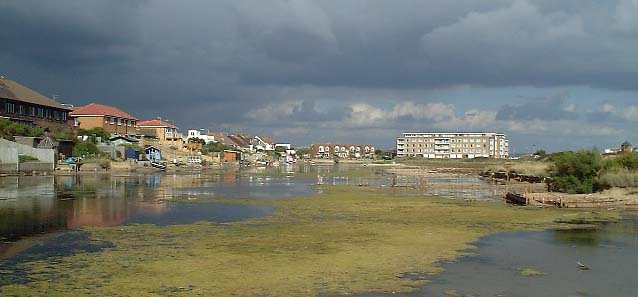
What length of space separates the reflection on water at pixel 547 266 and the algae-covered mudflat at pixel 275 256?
90 cm

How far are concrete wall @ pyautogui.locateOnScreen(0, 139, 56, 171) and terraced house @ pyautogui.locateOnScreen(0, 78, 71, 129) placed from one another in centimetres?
954

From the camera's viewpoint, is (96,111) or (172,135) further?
(172,135)

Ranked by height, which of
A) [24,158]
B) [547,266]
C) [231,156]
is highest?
[231,156]

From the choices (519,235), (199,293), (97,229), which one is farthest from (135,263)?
(519,235)

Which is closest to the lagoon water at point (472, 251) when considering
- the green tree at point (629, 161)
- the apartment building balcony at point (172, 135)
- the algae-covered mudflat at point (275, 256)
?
the algae-covered mudflat at point (275, 256)

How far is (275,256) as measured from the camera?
17.9 m

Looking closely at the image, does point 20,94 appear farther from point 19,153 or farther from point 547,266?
point 547,266

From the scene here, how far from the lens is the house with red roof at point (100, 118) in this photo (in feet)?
344

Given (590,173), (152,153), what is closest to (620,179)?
(590,173)

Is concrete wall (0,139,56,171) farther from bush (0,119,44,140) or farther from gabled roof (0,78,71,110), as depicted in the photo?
gabled roof (0,78,71,110)

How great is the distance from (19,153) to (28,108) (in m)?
17.1

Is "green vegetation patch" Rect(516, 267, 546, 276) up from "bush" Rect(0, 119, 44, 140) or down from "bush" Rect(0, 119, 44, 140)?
down

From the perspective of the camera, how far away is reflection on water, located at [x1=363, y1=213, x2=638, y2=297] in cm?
1416

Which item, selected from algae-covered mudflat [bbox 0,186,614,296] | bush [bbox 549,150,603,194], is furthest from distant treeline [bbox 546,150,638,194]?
algae-covered mudflat [bbox 0,186,614,296]
